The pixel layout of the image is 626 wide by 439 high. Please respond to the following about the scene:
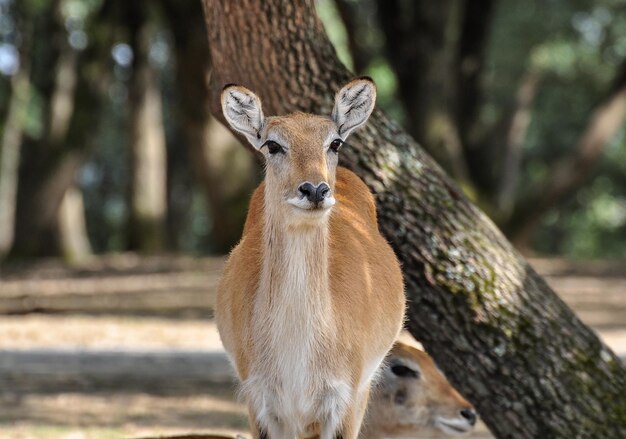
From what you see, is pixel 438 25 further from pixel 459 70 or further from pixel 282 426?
pixel 282 426

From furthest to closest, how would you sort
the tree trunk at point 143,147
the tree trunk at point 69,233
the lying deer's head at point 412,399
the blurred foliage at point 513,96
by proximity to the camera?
the blurred foliage at point 513,96 < the tree trunk at point 69,233 < the tree trunk at point 143,147 < the lying deer's head at point 412,399

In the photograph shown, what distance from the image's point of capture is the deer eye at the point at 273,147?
20.4 feet

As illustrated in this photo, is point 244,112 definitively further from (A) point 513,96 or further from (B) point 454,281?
(A) point 513,96

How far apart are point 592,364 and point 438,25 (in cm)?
1464

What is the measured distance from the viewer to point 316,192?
19.2 ft

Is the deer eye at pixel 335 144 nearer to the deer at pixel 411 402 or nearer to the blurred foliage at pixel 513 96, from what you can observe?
the deer at pixel 411 402

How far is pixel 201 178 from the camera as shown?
73.3 ft

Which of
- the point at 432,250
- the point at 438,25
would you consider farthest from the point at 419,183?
the point at 438,25

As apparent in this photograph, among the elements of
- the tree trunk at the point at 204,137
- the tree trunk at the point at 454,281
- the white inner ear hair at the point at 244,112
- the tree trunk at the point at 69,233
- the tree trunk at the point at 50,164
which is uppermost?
the white inner ear hair at the point at 244,112

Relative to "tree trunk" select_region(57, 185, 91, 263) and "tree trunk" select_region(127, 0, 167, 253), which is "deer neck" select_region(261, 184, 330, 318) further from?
"tree trunk" select_region(57, 185, 91, 263)

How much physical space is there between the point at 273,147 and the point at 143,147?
21.5 m

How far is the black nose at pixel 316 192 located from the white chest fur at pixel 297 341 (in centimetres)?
35

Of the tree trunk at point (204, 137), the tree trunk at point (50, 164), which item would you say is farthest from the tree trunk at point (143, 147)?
the tree trunk at point (204, 137)

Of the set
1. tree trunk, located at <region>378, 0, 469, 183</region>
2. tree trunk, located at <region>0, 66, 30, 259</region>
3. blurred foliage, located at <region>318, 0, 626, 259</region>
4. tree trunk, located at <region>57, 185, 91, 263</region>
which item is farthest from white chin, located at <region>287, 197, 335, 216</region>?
tree trunk, located at <region>0, 66, 30, 259</region>
